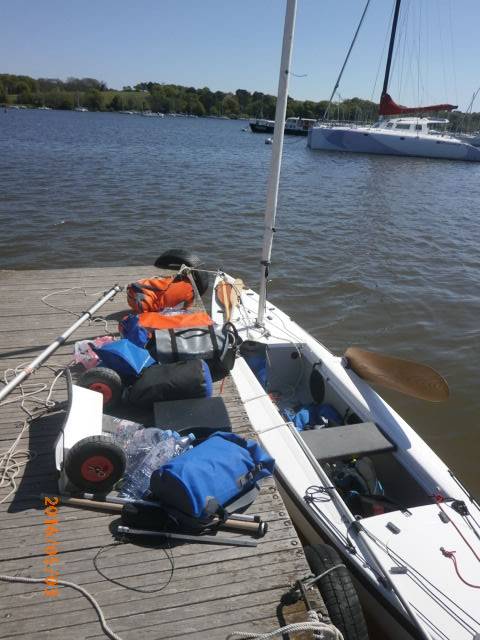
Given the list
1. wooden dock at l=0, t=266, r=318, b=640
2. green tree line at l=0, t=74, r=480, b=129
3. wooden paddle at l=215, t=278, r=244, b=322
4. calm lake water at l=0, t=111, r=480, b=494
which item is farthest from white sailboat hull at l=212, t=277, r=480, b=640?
green tree line at l=0, t=74, r=480, b=129

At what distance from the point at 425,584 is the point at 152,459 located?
181 centimetres

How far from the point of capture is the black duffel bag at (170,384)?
3.67 metres

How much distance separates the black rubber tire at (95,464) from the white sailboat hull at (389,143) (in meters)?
37.9

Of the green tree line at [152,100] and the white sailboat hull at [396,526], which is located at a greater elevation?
the green tree line at [152,100]

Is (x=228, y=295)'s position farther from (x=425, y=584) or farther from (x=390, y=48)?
(x=390, y=48)

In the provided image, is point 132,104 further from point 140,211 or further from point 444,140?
point 140,211

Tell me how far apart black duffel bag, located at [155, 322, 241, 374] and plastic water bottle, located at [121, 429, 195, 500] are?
916mm

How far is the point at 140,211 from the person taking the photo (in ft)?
50.4

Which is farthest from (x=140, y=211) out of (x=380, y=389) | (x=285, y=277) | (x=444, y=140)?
(x=444, y=140)

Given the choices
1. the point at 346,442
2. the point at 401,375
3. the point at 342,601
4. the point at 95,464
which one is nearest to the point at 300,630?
the point at 342,601

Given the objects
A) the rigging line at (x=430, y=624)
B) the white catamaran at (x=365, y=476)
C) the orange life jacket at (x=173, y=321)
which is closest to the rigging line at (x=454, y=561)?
the white catamaran at (x=365, y=476)

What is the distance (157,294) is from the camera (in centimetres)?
553

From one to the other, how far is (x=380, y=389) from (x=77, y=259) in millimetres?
7765

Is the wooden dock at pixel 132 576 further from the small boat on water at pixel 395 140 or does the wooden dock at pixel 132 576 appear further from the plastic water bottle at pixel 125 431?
the small boat on water at pixel 395 140
